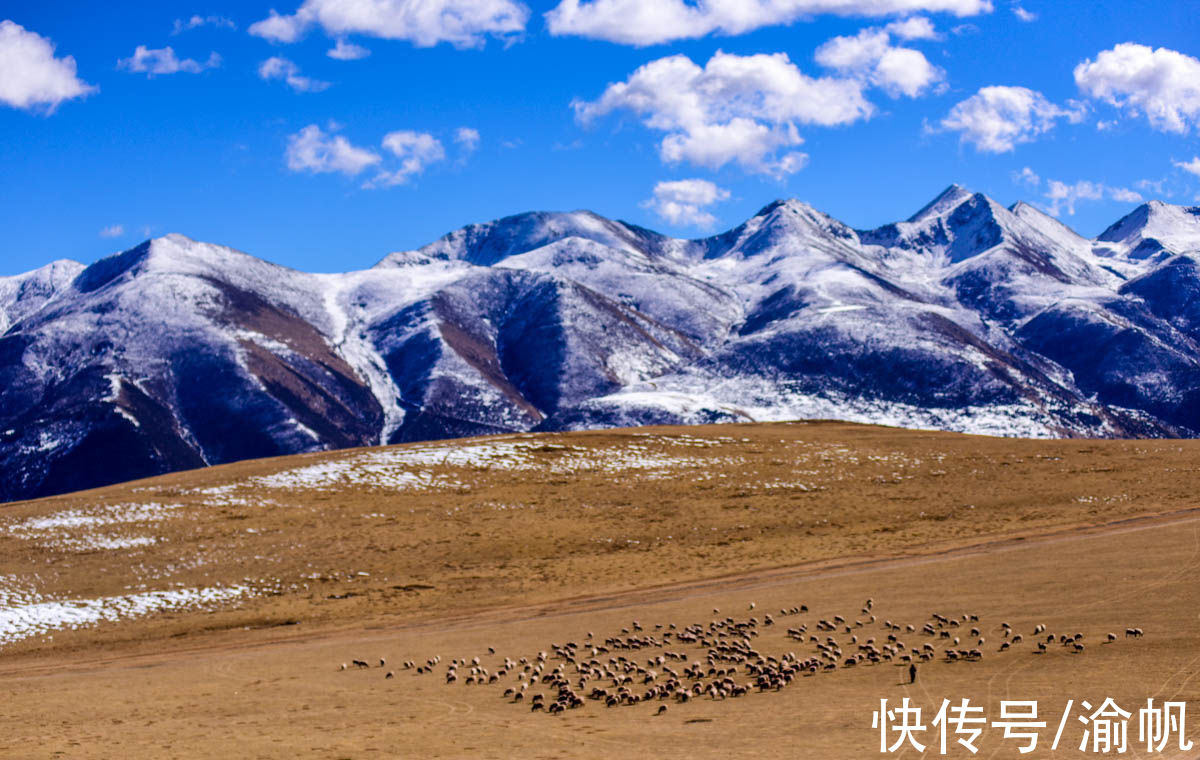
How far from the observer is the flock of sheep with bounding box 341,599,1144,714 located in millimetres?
25141

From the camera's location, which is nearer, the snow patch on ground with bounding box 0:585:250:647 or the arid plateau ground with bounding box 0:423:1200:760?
the arid plateau ground with bounding box 0:423:1200:760

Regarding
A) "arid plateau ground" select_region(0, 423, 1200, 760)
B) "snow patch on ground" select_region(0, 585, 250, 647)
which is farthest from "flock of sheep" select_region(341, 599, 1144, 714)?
"snow patch on ground" select_region(0, 585, 250, 647)

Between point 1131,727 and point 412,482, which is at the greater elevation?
point 412,482

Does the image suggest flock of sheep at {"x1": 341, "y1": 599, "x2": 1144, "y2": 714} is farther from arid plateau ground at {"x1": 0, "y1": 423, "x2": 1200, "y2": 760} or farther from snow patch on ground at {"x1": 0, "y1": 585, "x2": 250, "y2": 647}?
snow patch on ground at {"x1": 0, "y1": 585, "x2": 250, "y2": 647}

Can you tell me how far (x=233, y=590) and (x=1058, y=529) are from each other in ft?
128

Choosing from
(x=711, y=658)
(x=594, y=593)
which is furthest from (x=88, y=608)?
(x=711, y=658)

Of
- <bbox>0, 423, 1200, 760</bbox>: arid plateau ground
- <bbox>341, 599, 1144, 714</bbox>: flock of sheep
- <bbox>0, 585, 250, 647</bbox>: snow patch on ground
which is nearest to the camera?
<bbox>0, 423, 1200, 760</bbox>: arid plateau ground

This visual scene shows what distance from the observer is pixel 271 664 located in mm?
33625

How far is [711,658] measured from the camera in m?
28.2

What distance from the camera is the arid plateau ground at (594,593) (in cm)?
2227

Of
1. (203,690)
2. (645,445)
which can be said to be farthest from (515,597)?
(645,445)

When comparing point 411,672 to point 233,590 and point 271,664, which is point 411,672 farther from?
point 233,590

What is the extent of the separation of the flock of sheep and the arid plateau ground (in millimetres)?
219

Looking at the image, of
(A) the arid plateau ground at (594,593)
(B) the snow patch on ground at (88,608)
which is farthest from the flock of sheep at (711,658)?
(B) the snow patch on ground at (88,608)
